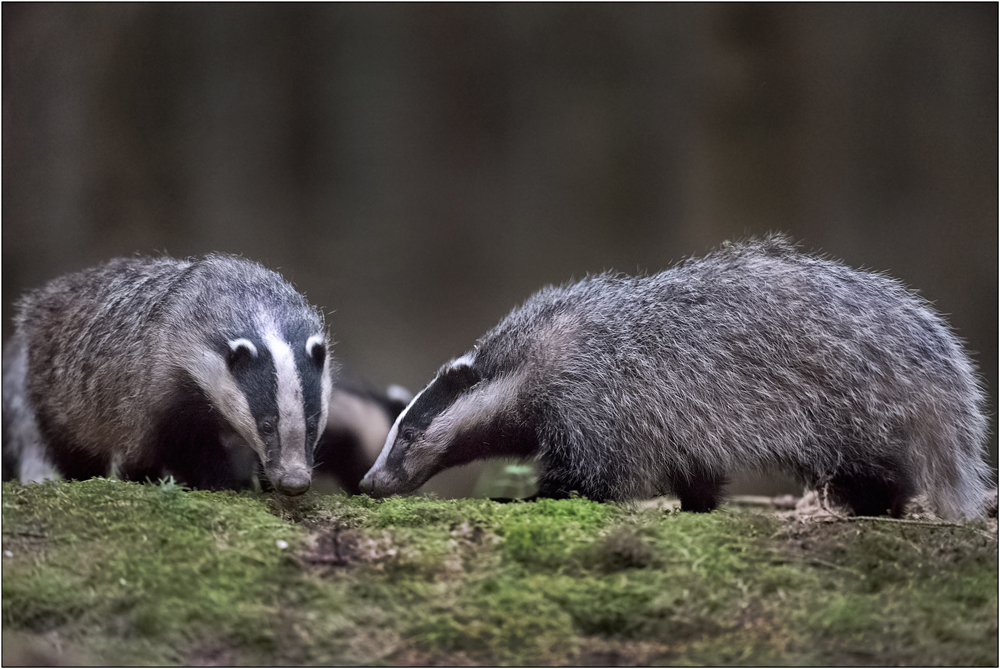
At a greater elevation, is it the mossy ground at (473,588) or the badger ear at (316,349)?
the badger ear at (316,349)

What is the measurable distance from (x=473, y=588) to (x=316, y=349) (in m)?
1.01

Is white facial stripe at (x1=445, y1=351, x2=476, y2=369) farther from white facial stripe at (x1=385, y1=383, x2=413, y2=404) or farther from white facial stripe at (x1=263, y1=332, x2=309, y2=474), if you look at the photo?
white facial stripe at (x1=385, y1=383, x2=413, y2=404)

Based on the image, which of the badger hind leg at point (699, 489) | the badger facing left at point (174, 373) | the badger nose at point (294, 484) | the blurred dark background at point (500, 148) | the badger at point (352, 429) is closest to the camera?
the badger nose at point (294, 484)

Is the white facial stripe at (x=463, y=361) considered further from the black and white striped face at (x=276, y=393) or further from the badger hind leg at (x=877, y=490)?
the badger hind leg at (x=877, y=490)

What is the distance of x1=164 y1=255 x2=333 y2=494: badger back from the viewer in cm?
222

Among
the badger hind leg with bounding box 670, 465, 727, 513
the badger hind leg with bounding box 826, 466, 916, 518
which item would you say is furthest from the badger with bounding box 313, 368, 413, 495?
the badger hind leg with bounding box 826, 466, 916, 518

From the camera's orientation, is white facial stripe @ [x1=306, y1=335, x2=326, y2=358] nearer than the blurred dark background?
Yes

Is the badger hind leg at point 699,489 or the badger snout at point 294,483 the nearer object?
the badger snout at point 294,483

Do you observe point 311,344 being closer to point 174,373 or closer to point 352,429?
point 174,373

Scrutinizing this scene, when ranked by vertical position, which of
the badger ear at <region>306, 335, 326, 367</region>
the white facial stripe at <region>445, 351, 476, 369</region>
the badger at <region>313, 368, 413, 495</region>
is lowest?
the badger at <region>313, 368, 413, 495</region>

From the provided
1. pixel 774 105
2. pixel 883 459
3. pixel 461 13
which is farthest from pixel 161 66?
pixel 883 459

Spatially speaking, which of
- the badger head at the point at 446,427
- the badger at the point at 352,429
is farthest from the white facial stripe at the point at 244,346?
the badger head at the point at 446,427

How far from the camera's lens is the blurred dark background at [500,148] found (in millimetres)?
2918

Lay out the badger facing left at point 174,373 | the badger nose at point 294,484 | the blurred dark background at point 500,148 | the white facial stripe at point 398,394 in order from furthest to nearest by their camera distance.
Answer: the white facial stripe at point 398,394 < the blurred dark background at point 500,148 < the badger facing left at point 174,373 < the badger nose at point 294,484
